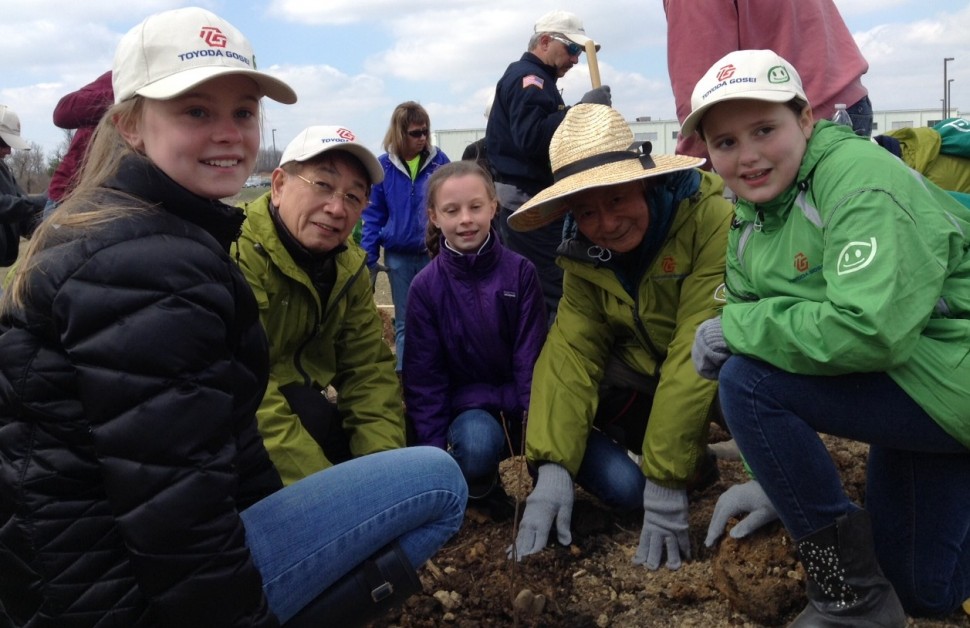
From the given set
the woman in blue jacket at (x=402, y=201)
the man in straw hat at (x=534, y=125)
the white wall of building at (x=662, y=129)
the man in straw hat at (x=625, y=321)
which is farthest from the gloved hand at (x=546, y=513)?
the white wall of building at (x=662, y=129)

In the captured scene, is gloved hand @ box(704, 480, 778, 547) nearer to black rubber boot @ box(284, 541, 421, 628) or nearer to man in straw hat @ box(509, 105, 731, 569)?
man in straw hat @ box(509, 105, 731, 569)

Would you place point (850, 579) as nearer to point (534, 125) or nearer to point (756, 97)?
point (756, 97)

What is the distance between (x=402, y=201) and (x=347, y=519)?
4.26 metres

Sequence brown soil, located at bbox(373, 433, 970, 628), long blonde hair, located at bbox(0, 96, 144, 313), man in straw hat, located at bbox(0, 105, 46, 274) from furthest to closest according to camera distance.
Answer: man in straw hat, located at bbox(0, 105, 46, 274) < brown soil, located at bbox(373, 433, 970, 628) < long blonde hair, located at bbox(0, 96, 144, 313)

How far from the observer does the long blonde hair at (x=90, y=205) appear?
1523 mm

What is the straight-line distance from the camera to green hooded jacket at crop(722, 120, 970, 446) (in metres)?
1.85

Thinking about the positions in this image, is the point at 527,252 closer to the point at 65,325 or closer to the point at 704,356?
the point at 704,356

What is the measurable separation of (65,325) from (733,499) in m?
1.98

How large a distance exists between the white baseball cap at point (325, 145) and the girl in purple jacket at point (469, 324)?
0.62 m

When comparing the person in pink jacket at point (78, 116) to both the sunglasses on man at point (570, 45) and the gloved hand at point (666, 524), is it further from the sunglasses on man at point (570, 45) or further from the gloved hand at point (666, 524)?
the gloved hand at point (666, 524)

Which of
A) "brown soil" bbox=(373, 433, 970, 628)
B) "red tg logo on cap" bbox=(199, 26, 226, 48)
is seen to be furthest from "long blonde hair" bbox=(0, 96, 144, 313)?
"brown soil" bbox=(373, 433, 970, 628)

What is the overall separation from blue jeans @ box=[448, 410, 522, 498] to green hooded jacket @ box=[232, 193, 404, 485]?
0.24 m

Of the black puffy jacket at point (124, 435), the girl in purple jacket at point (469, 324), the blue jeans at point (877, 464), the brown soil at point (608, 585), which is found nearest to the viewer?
the black puffy jacket at point (124, 435)

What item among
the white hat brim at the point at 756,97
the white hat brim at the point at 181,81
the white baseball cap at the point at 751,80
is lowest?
the white hat brim at the point at 756,97
